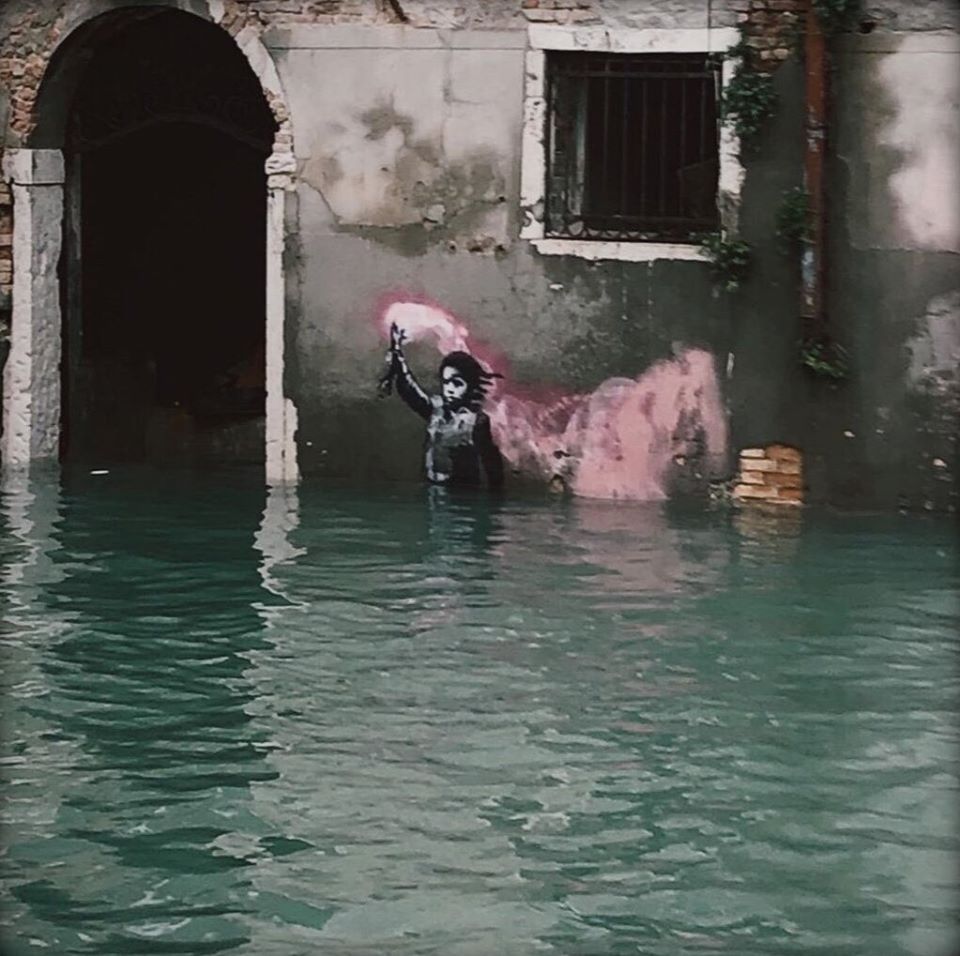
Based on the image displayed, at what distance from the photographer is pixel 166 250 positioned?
12.0 meters

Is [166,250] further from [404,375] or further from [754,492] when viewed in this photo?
[754,492]

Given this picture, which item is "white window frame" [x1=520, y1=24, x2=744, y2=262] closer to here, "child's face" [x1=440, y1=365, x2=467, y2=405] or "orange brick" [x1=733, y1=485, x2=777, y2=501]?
"child's face" [x1=440, y1=365, x2=467, y2=405]

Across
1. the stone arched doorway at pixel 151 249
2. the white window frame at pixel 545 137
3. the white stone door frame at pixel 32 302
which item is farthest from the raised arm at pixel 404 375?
the white stone door frame at pixel 32 302

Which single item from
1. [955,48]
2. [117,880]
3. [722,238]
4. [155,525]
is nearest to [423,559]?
[155,525]

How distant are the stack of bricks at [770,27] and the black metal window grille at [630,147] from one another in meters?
0.25

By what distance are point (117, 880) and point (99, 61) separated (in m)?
6.45

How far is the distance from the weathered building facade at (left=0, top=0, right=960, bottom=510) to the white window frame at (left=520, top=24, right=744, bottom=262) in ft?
0.04

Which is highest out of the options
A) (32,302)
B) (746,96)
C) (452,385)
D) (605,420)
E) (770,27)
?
(770,27)

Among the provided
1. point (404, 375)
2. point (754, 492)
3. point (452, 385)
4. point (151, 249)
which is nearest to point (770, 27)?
point (754, 492)

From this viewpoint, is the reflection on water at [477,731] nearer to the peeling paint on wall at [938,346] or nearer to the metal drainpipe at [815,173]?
the peeling paint on wall at [938,346]

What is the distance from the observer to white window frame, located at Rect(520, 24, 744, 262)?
370 inches

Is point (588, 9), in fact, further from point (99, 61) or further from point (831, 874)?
point (831, 874)

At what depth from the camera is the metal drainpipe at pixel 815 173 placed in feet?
30.0

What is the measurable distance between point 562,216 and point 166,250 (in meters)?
2.91
